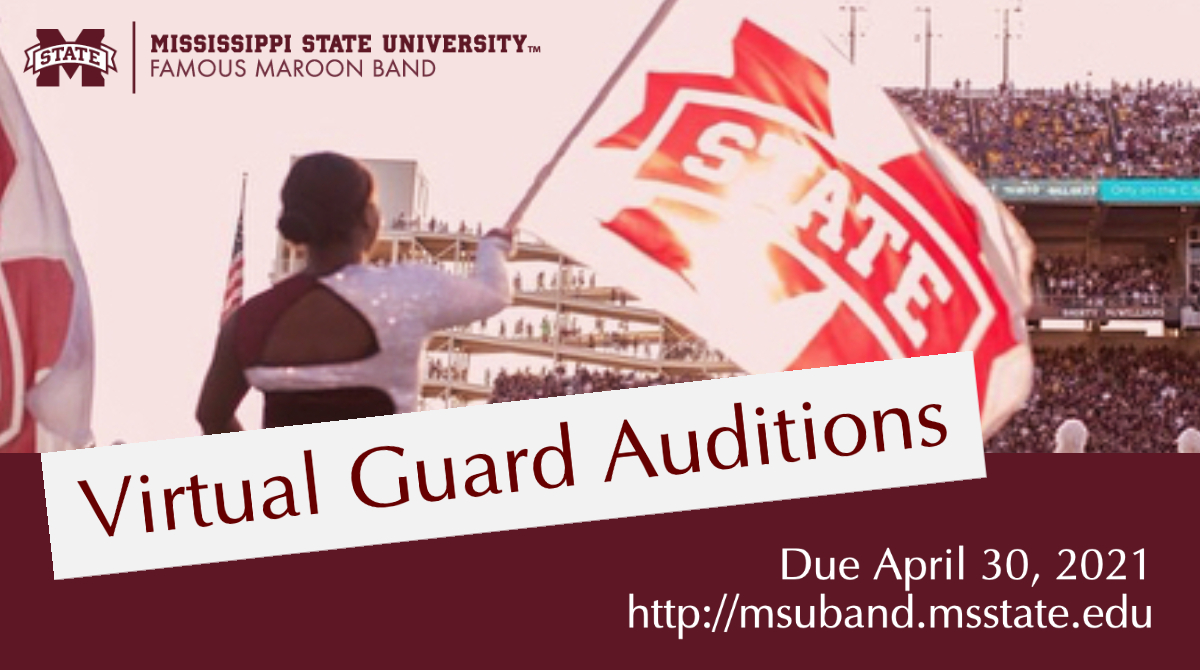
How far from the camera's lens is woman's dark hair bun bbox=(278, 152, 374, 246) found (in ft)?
19.5

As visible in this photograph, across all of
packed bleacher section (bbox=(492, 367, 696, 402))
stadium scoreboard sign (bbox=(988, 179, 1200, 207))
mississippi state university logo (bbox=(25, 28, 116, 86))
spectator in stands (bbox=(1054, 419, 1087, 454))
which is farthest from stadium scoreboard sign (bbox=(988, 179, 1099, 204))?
spectator in stands (bbox=(1054, 419, 1087, 454))

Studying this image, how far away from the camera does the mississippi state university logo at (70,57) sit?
9.41 m

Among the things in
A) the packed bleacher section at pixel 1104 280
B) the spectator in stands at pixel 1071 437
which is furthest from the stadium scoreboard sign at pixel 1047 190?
the spectator in stands at pixel 1071 437

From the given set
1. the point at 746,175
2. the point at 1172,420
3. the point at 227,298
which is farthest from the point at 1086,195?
the point at 746,175

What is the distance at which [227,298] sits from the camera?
970 cm

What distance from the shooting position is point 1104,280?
3316 cm

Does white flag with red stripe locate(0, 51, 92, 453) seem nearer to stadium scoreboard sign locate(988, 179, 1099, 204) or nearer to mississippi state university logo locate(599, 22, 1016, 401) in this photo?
mississippi state university logo locate(599, 22, 1016, 401)

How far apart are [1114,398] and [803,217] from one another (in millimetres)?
25244

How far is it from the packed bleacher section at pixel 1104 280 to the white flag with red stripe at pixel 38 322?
26.8m

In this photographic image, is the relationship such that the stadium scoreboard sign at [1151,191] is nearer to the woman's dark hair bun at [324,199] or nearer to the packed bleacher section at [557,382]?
the packed bleacher section at [557,382]

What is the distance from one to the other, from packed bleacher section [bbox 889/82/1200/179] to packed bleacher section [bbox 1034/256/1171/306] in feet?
5.23

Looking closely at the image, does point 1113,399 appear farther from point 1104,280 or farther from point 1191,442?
point 1191,442

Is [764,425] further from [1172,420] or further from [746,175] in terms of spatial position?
[1172,420]

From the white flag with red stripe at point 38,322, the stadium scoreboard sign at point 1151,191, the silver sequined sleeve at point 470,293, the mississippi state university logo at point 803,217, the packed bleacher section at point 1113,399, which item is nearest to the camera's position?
the silver sequined sleeve at point 470,293
